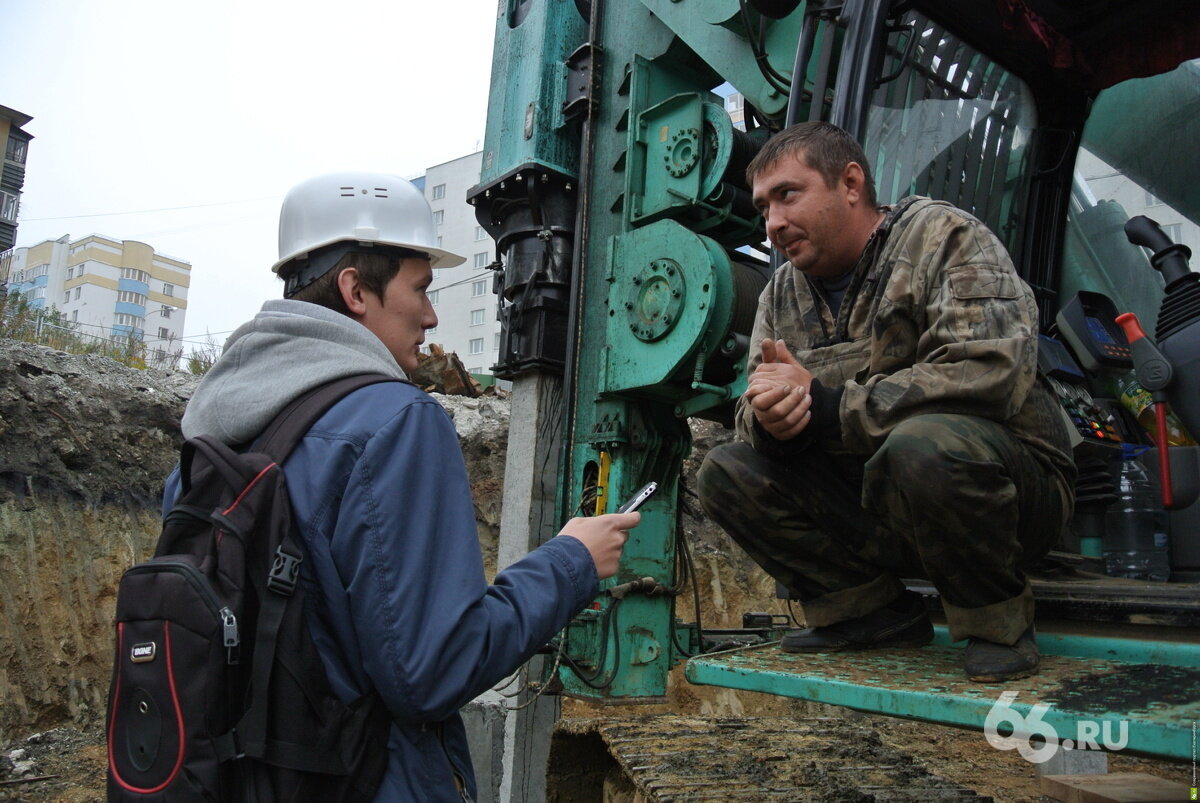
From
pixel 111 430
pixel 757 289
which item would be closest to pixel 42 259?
pixel 111 430

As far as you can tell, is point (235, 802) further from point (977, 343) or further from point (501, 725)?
point (501, 725)

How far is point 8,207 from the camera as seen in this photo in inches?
779

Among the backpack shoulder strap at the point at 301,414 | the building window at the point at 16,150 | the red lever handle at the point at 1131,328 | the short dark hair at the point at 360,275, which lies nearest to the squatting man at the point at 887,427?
the red lever handle at the point at 1131,328

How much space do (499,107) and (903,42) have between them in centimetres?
263

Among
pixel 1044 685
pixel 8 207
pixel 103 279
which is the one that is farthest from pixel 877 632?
pixel 103 279

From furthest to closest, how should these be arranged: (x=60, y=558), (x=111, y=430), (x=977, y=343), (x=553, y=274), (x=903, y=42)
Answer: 1. (x=111, y=430)
2. (x=60, y=558)
3. (x=553, y=274)
4. (x=903, y=42)
5. (x=977, y=343)

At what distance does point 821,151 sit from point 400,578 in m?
1.44

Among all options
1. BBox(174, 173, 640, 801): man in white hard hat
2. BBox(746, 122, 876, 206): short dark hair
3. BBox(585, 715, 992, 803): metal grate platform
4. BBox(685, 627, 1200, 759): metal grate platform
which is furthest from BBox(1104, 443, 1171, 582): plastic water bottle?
BBox(174, 173, 640, 801): man in white hard hat

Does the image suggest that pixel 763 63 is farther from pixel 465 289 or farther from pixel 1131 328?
pixel 465 289

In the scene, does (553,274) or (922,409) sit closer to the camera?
(922,409)

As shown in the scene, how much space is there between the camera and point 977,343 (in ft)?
5.94

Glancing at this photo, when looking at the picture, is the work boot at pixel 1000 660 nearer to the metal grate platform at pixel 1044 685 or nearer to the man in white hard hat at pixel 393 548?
A: the metal grate platform at pixel 1044 685

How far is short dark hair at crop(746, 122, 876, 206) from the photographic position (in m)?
Answer: 2.12

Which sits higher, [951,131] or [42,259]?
[42,259]
